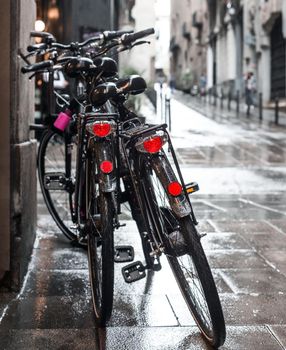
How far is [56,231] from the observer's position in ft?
18.4

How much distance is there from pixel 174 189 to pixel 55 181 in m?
1.98

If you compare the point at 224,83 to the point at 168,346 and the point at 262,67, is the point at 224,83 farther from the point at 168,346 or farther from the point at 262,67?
the point at 168,346

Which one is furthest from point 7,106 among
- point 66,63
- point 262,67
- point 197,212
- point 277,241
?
point 262,67

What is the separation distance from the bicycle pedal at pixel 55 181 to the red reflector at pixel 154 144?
1.77m

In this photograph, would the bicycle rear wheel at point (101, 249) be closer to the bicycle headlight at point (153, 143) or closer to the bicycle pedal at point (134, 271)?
the bicycle pedal at point (134, 271)

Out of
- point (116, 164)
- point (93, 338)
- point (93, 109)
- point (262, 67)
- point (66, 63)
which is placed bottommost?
point (93, 338)

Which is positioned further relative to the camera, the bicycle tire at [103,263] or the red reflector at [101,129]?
the red reflector at [101,129]

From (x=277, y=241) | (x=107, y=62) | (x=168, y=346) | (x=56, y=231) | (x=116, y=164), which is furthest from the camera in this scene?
(x=56, y=231)

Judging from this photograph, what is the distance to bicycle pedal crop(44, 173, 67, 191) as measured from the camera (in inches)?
187

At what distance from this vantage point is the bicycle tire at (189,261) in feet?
9.41

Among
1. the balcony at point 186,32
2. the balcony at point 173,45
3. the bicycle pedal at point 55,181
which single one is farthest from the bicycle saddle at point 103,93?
the balcony at point 173,45

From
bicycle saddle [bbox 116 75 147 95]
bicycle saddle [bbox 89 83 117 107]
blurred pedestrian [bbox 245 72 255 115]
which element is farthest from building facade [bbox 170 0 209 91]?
bicycle saddle [bbox 89 83 117 107]

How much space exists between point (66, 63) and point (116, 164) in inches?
29.6

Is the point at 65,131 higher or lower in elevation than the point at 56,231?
higher
